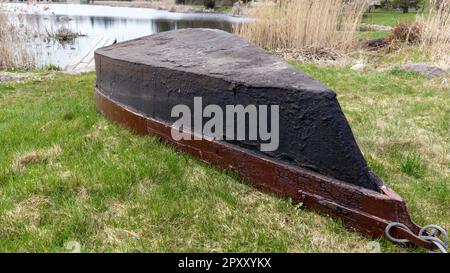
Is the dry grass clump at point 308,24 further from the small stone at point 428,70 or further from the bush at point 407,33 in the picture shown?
the small stone at point 428,70

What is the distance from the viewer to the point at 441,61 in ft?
22.8

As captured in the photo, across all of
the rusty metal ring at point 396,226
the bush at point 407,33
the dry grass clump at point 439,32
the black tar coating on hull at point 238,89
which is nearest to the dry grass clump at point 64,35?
the bush at point 407,33

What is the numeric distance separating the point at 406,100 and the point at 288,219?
3.35 m

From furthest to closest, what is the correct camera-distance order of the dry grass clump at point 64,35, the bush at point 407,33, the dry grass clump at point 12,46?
the dry grass clump at point 64,35
the bush at point 407,33
the dry grass clump at point 12,46

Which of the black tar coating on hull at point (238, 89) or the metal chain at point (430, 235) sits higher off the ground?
the black tar coating on hull at point (238, 89)

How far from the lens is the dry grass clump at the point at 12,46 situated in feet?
25.1

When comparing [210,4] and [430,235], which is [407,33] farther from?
[210,4]

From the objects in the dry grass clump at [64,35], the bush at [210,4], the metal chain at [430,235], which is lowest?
Answer: the metal chain at [430,235]

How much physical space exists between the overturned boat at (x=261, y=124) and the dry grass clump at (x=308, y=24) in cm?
562

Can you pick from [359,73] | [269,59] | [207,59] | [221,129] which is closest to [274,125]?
[221,129]

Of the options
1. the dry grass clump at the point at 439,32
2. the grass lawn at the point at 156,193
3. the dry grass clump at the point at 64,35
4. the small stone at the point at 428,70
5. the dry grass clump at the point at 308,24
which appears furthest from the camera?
the dry grass clump at the point at 64,35

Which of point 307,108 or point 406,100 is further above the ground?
point 307,108
